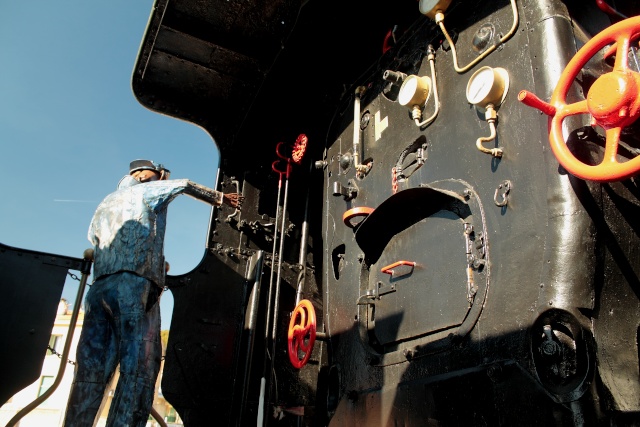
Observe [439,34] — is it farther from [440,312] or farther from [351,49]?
[440,312]

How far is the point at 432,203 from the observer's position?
10.1ft

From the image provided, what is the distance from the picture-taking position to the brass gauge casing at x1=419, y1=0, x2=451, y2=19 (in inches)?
123

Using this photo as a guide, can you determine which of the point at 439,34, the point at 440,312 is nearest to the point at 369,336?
the point at 440,312

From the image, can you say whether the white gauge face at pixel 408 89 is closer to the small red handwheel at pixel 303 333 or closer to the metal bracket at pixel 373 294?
the metal bracket at pixel 373 294

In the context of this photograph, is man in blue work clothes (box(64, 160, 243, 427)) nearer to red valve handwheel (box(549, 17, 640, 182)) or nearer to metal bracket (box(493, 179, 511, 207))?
metal bracket (box(493, 179, 511, 207))

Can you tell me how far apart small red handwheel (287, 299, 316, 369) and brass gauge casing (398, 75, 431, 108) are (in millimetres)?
1579

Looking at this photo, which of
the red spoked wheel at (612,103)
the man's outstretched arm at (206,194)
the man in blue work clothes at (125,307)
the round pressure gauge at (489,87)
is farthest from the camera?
the man's outstretched arm at (206,194)

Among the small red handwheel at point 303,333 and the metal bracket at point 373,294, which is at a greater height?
the metal bracket at point 373,294

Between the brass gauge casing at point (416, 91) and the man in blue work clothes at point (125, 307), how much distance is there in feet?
5.55

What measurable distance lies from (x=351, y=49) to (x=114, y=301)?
3.01m

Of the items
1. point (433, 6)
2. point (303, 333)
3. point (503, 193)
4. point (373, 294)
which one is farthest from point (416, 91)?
point (303, 333)

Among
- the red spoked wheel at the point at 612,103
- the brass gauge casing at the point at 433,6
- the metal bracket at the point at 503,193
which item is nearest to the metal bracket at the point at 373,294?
the metal bracket at the point at 503,193

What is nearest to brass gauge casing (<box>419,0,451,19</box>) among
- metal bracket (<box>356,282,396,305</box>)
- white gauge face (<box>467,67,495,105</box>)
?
white gauge face (<box>467,67,495,105</box>)

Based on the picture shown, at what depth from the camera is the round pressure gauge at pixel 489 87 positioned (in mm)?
2650
